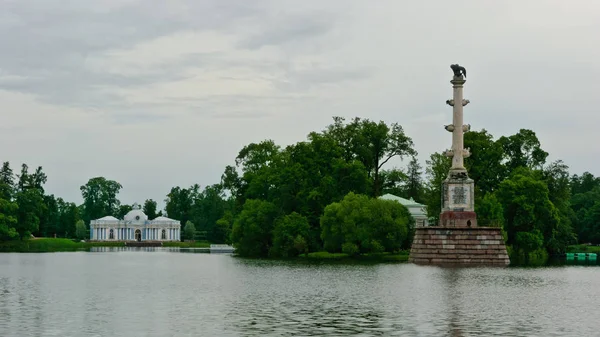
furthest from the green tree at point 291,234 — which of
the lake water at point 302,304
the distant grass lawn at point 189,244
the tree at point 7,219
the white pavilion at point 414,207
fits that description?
the distant grass lawn at point 189,244

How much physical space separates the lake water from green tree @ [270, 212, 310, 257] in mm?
36739

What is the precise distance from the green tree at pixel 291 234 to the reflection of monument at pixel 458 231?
71.4 ft

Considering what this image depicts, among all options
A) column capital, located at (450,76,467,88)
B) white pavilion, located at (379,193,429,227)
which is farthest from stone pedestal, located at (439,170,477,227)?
white pavilion, located at (379,193,429,227)

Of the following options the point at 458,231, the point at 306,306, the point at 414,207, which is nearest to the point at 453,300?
the point at 306,306

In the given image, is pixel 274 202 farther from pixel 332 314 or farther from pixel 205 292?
pixel 332 314

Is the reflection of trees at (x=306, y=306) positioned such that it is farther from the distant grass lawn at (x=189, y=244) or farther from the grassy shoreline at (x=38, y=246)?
the distant grass lawn at (x=189, y=244)

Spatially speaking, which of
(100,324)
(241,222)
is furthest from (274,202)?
(100,324)

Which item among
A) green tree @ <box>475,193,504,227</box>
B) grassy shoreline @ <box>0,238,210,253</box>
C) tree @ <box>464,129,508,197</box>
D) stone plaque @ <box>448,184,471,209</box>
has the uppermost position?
tree @ <box>464,129,508,197</box>

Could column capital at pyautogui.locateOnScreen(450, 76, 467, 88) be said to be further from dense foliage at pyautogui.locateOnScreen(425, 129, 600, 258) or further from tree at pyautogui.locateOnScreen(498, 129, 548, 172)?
tree at pyautogui.locateOnScreen(498, 129, 548, 172)

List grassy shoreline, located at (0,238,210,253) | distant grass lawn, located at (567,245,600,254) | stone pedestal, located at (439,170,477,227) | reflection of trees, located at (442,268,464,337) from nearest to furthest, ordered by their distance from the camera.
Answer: reflection of trees, located at (442,268,464,337), stone pedestal, located at (439,170,477,227), distant grass lawn, located at (567,245,600,254), grassy shoreline, located at (0,238,210,253)

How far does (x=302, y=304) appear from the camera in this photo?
37.2m

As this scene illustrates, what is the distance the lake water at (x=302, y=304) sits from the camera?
29017mm

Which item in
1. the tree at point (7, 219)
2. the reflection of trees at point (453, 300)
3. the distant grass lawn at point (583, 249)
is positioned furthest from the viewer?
the tree at point (7, 219)

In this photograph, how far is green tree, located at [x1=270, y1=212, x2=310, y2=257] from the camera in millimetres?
96062
